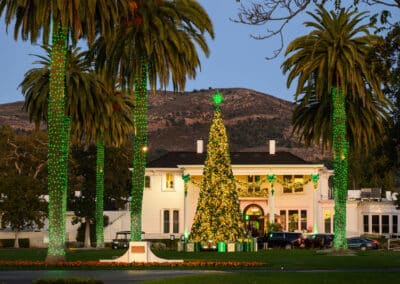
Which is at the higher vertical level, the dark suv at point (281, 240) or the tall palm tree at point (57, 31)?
the tall palm tree at point (57, 31)

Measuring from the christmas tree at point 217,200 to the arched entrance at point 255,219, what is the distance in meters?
26.4

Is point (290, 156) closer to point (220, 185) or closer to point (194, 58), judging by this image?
point (220, 185)

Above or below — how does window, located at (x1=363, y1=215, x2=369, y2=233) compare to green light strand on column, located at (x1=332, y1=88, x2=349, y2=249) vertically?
below

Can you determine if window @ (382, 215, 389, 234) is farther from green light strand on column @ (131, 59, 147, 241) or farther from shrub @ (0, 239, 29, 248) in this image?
green light strand on column @ (131, 59, 147, 241)

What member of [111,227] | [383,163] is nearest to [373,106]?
[383,163]

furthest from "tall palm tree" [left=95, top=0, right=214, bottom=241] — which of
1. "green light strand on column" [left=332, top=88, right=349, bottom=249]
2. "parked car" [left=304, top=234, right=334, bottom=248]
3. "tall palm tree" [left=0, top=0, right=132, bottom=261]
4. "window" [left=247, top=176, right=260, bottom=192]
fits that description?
"window" [left=247, top=176, right=260, bottom=192]

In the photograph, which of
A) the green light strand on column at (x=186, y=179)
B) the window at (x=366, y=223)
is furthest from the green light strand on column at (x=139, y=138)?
the window at (x=366, y=223)

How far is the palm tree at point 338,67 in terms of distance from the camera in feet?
189

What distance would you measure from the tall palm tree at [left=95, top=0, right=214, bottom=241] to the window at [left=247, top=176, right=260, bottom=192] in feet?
120

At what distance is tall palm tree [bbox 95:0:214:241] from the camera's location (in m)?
51.9

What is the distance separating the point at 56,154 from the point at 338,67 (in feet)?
67.3

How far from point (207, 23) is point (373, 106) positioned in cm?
1754

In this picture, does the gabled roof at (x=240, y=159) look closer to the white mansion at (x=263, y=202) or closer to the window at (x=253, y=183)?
the white mansion at (x=263, y=202)

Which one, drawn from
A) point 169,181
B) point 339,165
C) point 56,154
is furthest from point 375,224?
point 56,154
